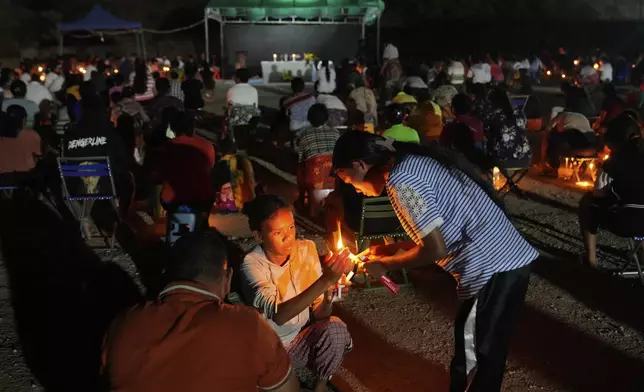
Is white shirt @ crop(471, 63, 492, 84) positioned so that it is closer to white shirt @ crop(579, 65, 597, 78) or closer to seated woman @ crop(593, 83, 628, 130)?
white shirt @ crop(579, 65, 597, 78)

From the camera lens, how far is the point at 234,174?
714cm

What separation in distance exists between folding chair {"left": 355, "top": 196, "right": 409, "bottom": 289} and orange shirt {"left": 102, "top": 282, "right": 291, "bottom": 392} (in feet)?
9.92

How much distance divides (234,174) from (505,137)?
332 centimetres

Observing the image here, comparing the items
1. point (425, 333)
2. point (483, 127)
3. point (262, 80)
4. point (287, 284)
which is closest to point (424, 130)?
point (483, 127)

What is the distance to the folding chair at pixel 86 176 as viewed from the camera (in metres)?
6.51

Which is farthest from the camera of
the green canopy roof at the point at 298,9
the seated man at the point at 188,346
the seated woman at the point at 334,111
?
the green canopy roof at the point at 298,9

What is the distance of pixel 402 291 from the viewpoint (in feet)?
18.0

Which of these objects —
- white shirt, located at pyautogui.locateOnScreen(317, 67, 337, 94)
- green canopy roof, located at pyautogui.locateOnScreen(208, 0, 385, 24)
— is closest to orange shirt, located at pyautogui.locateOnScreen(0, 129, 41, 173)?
white shirt, located at pyautogui.locateOnScreen(317, 67, 337, 94)

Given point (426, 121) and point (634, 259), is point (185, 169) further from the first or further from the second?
point (426, 121)

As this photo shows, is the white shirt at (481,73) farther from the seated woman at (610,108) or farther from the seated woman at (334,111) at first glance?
the seated woman at (334,111)

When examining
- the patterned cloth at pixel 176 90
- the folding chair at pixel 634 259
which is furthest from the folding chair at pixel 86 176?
the patterned cloth at pixel 176 90

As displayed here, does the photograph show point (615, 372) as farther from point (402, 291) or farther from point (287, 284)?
point (287, 284)

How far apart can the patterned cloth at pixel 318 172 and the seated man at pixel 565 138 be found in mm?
3667

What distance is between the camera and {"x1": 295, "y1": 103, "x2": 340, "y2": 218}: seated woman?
7.02m
